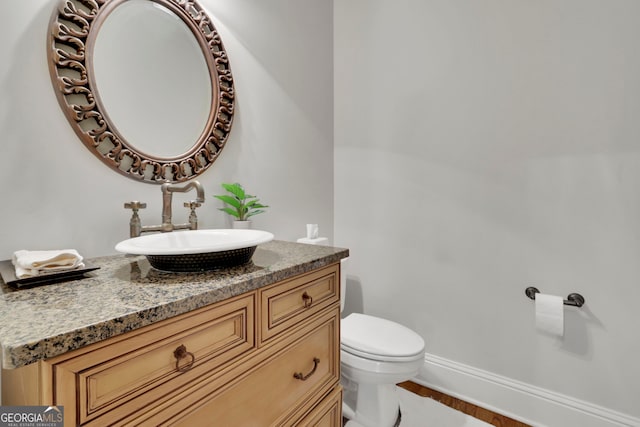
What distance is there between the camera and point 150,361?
0.60 meters

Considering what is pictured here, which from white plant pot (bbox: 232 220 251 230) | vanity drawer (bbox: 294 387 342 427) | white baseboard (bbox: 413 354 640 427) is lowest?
white baseboard (bbox: 413 354 640 427)

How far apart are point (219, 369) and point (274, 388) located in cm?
24

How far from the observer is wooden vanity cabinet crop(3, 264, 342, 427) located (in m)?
0.52

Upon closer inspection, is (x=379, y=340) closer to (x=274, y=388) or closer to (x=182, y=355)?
(x=274, y=388)

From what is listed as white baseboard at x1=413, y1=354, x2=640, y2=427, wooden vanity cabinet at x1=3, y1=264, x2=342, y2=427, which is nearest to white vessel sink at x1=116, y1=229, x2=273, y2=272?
wooden vanity cabinet at x1=3, y1=264, x2=342, y2=427

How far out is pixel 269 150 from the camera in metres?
1.75

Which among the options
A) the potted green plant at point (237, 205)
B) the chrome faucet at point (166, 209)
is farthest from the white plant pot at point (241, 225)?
the chrome faucet at point (166, 209)

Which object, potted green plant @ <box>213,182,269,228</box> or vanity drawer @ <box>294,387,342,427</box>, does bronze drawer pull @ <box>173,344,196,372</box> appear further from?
potted green plant @ <box>213,182,269,228</box>

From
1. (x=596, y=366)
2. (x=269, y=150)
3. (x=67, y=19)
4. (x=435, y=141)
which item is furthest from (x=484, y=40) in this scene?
(x=67, y=19)

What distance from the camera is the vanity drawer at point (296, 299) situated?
2.81 feet

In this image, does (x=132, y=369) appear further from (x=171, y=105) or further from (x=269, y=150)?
(x=269, y=150)

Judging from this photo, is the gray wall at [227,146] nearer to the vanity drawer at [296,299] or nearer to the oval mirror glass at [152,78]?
the oval mirror glass at [152,78]

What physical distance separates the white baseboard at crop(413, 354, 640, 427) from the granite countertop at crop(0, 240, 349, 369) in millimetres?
1394

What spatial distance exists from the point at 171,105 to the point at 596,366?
223 cm
